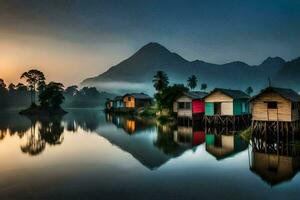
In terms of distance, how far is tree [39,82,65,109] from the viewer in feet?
302

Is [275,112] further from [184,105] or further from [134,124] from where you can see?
[134,124]

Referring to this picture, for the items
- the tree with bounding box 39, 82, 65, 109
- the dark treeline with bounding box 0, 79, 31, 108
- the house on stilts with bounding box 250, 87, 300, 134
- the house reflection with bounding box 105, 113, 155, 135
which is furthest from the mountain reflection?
the dark treeline with bounding box 0, 79, 31, 108

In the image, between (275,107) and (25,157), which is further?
(275,107)

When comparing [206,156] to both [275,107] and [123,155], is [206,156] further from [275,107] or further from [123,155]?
[275,107]

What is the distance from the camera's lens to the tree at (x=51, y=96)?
302 ft

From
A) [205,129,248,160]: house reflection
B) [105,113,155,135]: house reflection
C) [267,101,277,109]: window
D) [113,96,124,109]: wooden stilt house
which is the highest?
[267,101,277,109]: window

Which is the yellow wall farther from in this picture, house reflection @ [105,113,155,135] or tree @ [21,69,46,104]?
tree @ [21,69,46,104]

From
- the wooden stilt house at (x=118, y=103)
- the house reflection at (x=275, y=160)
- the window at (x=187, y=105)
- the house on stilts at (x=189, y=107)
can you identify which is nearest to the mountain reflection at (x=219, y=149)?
the house reflection at (x=275, y=160)

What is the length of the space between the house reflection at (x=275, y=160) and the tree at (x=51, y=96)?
77.2 meters

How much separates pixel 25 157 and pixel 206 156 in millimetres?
16468

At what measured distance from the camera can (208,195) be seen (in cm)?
1470

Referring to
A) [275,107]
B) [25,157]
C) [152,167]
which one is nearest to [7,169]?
[25,157]

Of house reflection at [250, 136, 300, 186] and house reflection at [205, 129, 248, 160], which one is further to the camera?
house reflection at [205, 129, 248, 160]

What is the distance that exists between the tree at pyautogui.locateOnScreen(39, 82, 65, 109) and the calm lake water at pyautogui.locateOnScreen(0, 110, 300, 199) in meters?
62.9
